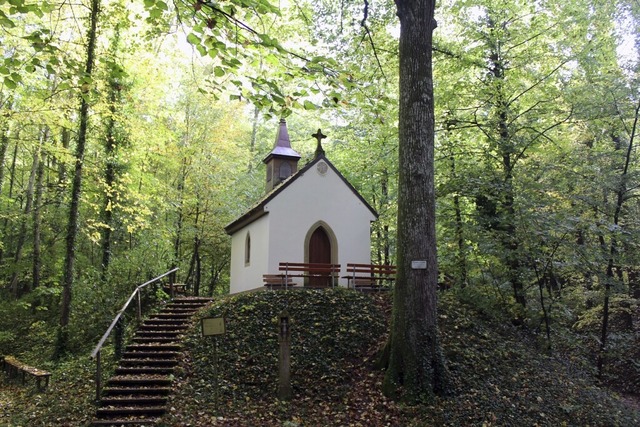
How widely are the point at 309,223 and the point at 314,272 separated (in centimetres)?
173

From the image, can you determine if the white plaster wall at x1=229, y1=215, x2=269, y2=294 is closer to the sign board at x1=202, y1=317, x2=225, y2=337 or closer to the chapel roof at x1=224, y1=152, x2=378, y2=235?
the chapel roof at x1=224, y1=152, x2=378, y2=235

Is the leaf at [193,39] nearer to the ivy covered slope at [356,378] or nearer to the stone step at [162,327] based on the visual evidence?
the ivy covered slope at [356,378]

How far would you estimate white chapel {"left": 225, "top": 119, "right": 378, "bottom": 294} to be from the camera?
49.7 feet

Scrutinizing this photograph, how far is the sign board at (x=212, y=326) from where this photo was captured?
7492mm

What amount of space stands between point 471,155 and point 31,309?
697 inches

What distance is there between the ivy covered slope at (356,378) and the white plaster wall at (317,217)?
3.96 meters

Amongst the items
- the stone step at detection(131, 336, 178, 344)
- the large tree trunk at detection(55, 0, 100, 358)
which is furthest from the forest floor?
the large tree trunk at detection(55, 0, 100, 358)

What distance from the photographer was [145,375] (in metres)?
8.36

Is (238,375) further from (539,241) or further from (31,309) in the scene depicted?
(31,309)

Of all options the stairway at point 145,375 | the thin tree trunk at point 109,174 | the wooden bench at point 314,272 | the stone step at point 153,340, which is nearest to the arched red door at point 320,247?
the wooden bench at point 314,272

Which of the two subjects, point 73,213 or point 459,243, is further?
point 459,243

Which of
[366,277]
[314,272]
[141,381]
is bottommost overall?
[141,381]

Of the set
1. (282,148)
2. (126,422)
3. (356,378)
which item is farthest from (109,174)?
(356,378)

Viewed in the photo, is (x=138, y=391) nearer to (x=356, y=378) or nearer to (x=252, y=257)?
(x=356, y=378)
